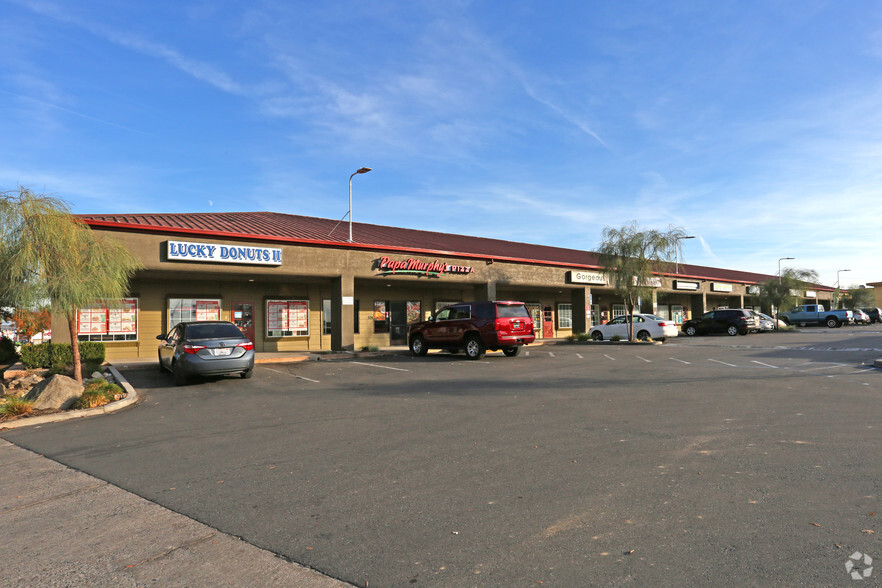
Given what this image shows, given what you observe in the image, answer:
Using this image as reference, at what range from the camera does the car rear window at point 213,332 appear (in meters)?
13.4

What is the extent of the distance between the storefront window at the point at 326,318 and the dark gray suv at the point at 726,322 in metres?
23.1

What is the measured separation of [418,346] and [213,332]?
9.02m

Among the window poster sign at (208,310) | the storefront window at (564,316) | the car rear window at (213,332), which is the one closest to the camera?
the car rear window at (213,332)

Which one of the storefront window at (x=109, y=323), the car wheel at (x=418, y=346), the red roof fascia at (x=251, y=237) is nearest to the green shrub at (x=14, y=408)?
the red roof fascia at (x=251, y=237)

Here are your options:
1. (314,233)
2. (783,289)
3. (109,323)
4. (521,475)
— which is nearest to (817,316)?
(783,289)

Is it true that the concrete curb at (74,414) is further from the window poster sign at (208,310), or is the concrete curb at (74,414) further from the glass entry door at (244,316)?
the glass entry door at (244,316)

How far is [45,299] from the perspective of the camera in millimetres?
11914

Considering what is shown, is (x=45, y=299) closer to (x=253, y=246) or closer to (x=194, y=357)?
(x=194, y=357)

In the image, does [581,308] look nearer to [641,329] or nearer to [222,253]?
[641,329]

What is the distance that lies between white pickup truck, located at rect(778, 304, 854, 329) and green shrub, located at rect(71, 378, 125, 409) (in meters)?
52.7

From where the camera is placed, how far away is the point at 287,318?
943 inches

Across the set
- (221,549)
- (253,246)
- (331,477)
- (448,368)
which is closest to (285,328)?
(253,246)

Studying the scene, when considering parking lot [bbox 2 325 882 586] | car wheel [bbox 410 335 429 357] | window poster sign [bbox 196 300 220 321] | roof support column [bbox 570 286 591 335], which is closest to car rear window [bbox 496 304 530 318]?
car wheel [bbox 410 335 429 357]

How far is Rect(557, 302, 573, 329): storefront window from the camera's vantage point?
34875 mm
